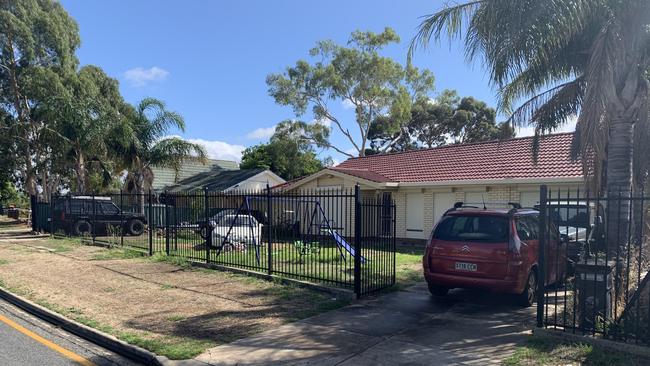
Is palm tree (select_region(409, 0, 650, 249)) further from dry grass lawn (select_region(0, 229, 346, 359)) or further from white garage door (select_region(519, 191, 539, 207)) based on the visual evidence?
white garage door (select_region(519, 191, 539, 207))

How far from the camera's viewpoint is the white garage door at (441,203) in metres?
18.8

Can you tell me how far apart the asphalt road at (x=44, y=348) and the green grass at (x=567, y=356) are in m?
4.69

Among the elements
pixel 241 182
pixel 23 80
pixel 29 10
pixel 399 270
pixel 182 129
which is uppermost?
pixel 29 10

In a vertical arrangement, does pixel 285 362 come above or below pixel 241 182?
below

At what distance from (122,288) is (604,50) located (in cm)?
969

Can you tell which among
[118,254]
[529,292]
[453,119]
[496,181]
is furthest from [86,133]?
[453,119]

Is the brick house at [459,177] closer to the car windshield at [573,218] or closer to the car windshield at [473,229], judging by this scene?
the car windshield at [573,218]

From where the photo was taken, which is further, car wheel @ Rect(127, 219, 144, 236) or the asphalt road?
car wheel @ Rect(127, 219, 144, 236)

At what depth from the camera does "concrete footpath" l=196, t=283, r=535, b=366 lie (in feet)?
18.6

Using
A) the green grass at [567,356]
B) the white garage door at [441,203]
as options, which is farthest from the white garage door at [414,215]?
the green grass at [567,356]

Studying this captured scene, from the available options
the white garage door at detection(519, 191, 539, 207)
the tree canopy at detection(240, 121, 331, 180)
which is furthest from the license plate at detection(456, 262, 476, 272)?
the tree canopy at detection(240, 121, 331, 180)

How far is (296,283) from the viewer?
32.3ft

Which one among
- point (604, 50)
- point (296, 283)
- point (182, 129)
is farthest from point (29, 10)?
point (604, 50)

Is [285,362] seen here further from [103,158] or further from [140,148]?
[103,158]
